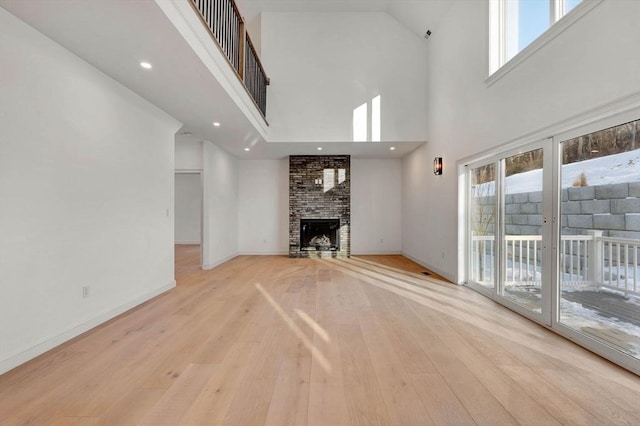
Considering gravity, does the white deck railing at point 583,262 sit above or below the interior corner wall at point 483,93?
below

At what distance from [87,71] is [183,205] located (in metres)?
7.33

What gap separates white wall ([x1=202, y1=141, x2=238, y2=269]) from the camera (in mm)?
5332

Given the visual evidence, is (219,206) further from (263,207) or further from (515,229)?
(515,229)

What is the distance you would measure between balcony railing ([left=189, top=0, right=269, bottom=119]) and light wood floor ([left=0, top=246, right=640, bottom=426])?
287 cm

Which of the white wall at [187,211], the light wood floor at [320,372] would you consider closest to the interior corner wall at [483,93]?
the light wood floor at [320,372]

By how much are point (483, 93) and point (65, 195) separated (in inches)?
186

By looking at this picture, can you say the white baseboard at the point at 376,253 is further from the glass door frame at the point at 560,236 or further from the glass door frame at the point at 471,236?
the glass door frame at the point at 560,236

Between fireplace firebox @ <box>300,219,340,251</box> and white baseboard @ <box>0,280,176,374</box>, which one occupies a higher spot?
fireplace firebox @ <box>300,219,340,251</box>

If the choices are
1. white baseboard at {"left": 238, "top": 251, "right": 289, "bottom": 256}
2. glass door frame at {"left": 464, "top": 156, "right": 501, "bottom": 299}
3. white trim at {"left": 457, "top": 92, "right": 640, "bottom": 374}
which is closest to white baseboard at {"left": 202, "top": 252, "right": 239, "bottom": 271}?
white baseboard at {"left": 238, "top": 251, "right": 289, "bottom": 256}

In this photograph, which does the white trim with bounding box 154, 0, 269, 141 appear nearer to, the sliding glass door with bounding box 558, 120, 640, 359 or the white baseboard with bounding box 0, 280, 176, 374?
the white baseboard with bounding box 0, 280, 176, 374

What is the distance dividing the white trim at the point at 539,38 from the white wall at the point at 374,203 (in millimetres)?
3684

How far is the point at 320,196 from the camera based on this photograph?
6695mm

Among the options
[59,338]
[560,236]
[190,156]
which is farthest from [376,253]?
[59,338]

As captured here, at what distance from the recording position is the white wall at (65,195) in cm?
198
